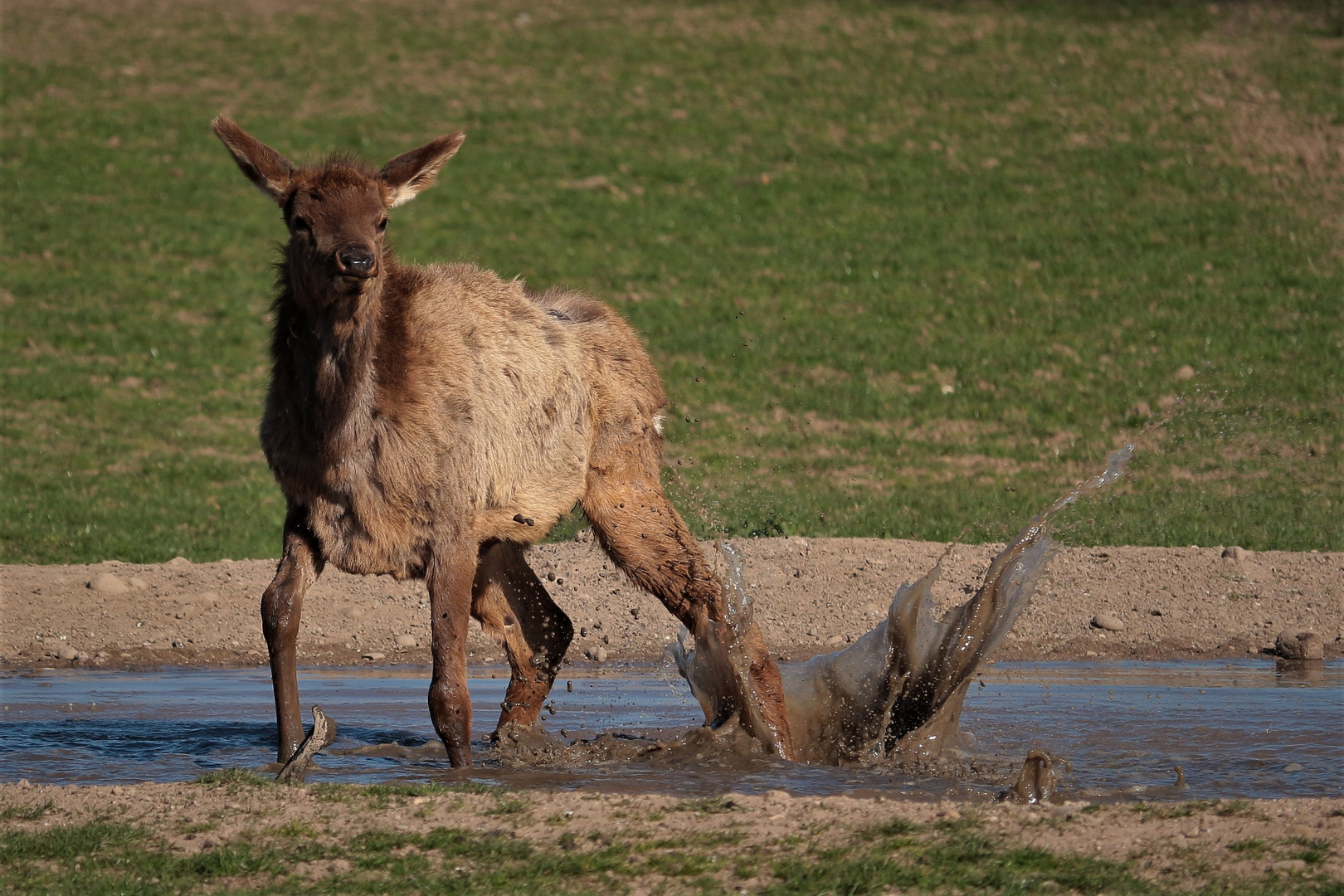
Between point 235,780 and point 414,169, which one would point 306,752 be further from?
point 414,169

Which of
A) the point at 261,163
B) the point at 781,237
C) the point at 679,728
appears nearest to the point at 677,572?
the point at 679,728

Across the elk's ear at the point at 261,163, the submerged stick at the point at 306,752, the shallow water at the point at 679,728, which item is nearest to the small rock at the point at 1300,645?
the shallow water at the point at 679,728

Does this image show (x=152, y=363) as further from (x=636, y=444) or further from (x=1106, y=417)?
(x=636, y=444)

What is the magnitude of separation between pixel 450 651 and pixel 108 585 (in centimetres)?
516

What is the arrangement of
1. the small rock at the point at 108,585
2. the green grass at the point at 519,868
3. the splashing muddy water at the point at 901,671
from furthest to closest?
the small rock at the point at 108,585 → the splashing muddy water at the point at 901,671 → the green grass at the point at 519,868

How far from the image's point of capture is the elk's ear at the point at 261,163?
7.05 metres

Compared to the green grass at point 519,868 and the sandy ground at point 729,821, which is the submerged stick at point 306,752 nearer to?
the sandy ground at point 729,821

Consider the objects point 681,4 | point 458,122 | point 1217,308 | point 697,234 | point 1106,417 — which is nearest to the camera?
point 1106,417

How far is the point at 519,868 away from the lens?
16.6 feet

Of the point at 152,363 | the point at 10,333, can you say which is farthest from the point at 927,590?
the point at 10,333

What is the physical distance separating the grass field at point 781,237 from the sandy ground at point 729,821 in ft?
18.0

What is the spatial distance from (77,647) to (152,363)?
9.34m

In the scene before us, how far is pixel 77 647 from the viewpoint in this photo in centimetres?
1048

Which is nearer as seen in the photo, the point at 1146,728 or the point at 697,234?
the point at 1146,728
